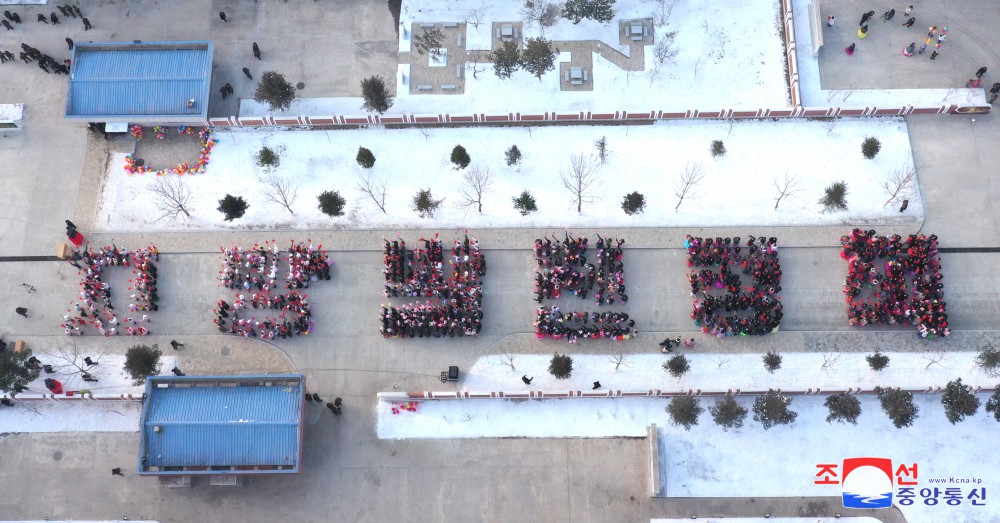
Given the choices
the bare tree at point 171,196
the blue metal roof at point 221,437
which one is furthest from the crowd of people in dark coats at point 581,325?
the bare tree at point 171,196

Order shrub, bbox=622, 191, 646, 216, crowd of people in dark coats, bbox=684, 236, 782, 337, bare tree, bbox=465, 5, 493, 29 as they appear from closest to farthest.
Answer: crowd of people in dark coats, bbox=684, 236, 782, 337 → shrub, bbox=622, 191, 646, 216 → bare tree, bbox=465, 5, 493, 29

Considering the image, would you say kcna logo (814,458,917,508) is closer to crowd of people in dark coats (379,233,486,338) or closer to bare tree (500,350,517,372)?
bare tree (500,350,517,372)

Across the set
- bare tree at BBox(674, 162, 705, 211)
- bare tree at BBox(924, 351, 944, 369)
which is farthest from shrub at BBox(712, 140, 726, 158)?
bare tree at BBox(924, 351, 944, 369)

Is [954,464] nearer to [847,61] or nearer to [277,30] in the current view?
[847,61]

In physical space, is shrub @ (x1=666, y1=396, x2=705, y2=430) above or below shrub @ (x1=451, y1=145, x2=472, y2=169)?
below

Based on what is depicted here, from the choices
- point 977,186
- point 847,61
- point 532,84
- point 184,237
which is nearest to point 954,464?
point 977,186

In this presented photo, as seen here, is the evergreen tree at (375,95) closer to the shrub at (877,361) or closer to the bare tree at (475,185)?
the bare tree at (475,185)
